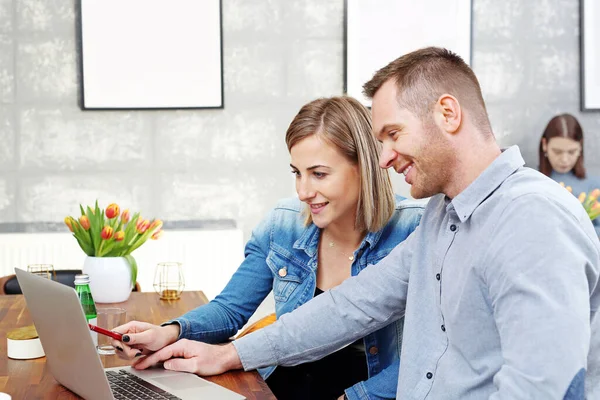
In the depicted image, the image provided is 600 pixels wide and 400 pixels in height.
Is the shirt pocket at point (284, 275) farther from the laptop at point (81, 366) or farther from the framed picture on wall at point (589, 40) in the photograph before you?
the framed picture on wall at point (589, 40)

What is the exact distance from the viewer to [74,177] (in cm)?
399

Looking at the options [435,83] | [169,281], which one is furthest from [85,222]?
[435,83]

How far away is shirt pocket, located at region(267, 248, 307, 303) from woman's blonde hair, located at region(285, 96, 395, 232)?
0.21m

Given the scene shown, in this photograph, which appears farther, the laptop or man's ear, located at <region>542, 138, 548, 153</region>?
man's ear, located at <region>542, 138, 548, 153</region>

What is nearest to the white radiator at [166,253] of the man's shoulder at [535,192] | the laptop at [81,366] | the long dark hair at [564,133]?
the long dark hair at [564,133]

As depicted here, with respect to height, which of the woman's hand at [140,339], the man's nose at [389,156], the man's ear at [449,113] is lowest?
the woman's hand at [140,339]

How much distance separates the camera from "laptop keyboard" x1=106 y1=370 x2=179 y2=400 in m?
1.39

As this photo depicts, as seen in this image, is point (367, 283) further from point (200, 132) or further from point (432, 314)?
point (200, 132)

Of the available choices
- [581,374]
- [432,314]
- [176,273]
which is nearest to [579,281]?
[581,374]

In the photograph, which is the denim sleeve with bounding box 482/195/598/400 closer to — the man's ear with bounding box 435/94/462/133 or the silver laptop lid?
the man's ear with bounding box 435/94/462/133

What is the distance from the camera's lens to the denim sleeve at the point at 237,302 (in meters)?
1.81

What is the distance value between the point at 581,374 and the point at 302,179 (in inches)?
41.4

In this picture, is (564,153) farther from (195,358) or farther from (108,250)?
(195,358)

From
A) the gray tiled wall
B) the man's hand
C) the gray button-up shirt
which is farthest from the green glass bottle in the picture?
the gray tiled wall
